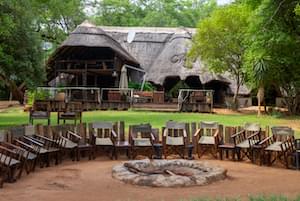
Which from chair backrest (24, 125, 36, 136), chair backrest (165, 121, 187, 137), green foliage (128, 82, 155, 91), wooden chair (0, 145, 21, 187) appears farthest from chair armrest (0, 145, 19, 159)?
green foliage (128, 82, 155, 91)

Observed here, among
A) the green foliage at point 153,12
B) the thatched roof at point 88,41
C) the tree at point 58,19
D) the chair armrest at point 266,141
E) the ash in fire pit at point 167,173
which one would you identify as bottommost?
the ash in fire pit at point 167,173

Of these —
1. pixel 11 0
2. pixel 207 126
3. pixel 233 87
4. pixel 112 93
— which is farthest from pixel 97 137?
pixel 233 87

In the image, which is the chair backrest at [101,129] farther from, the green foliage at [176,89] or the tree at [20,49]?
the green foliage at [176,89]

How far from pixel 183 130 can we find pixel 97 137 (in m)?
2.28

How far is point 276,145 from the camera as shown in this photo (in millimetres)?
11086

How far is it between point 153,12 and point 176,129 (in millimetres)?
42358

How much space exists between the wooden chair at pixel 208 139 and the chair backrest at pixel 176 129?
37cm

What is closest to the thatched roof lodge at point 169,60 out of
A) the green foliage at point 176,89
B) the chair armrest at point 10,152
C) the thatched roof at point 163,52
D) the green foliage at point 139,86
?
the thatched roof at point 163,52

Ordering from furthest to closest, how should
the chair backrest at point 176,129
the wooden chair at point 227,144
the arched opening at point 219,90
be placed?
1. the arched opening at point 219,90
2. the chair backrest at point 176,129
3. the wooden chair at point 227,144

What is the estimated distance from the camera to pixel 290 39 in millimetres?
19219

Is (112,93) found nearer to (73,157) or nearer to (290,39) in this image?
(290,39)

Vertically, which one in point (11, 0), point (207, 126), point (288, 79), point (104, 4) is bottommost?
point (207, 126)

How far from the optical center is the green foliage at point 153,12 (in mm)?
50719

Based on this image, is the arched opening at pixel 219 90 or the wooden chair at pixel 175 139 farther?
the arched opening at pixel 219 90
